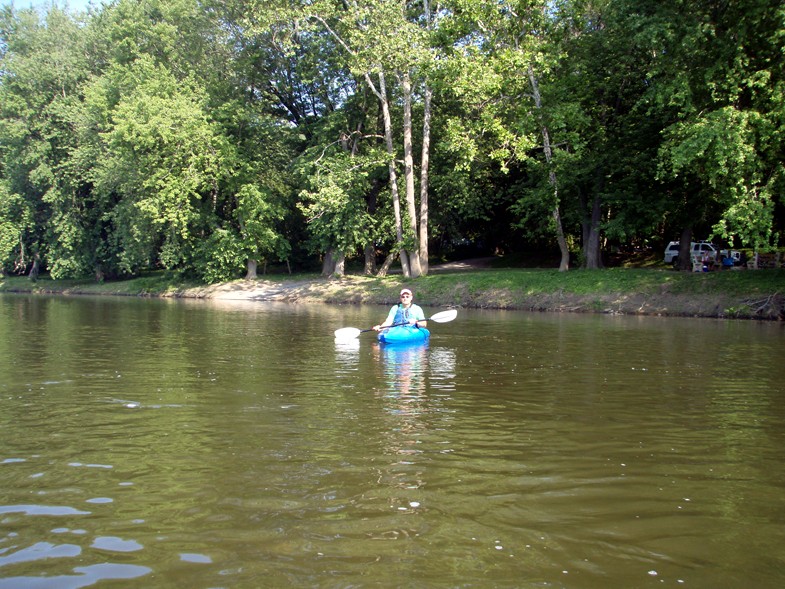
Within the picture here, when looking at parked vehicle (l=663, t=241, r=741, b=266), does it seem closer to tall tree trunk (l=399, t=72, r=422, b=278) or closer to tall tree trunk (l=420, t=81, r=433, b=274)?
tall tree trunk (l=420, t=81, r=433, b=274)

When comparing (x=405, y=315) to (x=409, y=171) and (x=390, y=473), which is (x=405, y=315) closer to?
(x=390, y=473)

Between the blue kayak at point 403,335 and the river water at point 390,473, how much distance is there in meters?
2.43

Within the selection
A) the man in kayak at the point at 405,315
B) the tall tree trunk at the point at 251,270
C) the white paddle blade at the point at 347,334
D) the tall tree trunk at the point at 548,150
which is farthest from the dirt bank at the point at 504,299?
the white paddle blade at the point at 347,334

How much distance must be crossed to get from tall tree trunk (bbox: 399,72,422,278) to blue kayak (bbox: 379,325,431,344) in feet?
69.5

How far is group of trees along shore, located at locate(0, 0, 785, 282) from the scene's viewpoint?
26.0 meters

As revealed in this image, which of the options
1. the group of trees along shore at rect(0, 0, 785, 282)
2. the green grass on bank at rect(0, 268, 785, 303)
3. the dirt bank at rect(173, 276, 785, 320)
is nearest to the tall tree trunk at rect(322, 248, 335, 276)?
the group of trees along shore at rect(0, 0, 785, 282)

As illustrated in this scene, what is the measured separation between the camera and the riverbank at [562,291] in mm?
27703

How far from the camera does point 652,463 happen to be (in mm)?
7555

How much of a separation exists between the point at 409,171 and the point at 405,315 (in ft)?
66.7

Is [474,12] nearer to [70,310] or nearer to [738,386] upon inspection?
[70,310]

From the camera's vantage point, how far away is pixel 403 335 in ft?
57.8

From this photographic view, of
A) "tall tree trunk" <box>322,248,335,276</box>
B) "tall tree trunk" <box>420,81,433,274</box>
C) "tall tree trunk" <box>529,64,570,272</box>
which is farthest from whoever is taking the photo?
"tall tree trunk" <box>322,248,335,276</box>

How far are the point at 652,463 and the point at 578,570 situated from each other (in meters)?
2.93

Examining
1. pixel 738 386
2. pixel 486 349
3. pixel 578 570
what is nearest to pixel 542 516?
pixel 578 570
